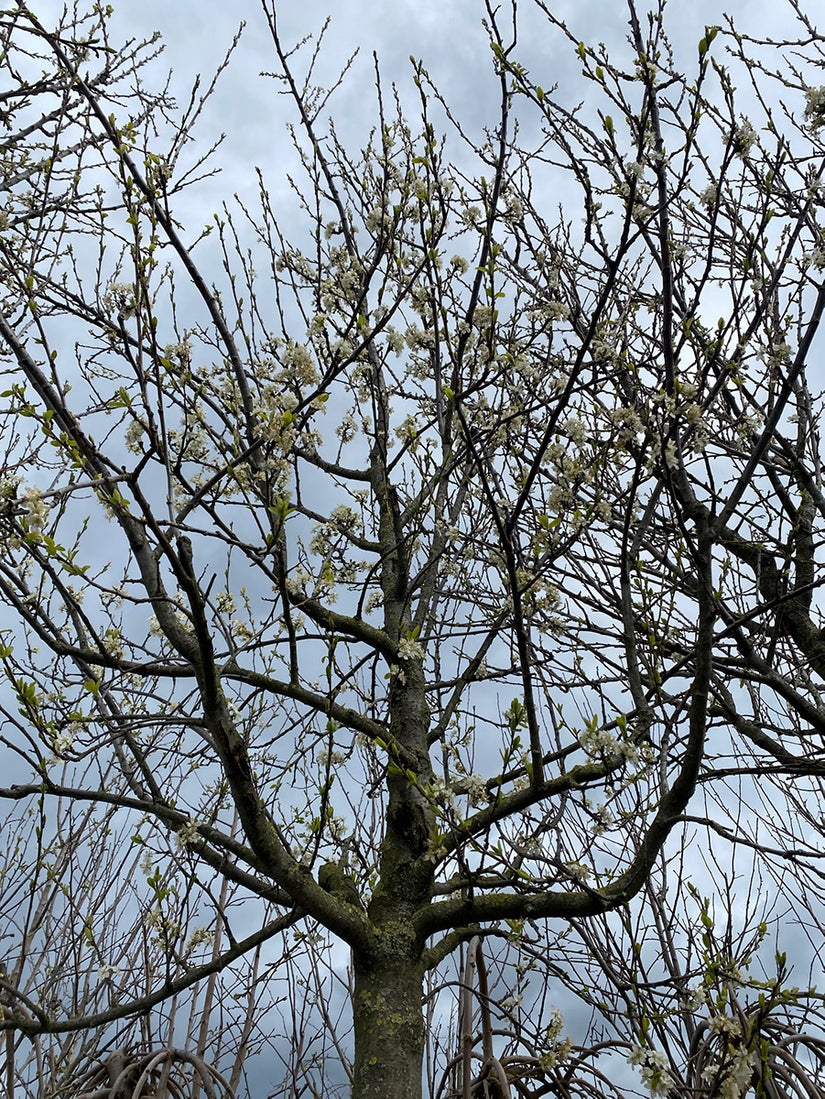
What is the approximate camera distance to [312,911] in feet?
9.49

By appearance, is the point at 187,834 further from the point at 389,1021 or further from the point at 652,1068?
the point at 652,1068

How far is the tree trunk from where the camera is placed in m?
2.75

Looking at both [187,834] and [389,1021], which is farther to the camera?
[187,834]

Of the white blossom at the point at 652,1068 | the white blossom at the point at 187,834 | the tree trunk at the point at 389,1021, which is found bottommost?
the white blossom at the point at 652,1068

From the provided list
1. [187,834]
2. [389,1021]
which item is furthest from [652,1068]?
[187,834]

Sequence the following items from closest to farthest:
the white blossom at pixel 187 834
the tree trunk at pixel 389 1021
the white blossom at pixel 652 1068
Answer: the white blossom at pixel 652 1068, the tree trunk at pixel 389 1021, the white blossom at pixel 187 834

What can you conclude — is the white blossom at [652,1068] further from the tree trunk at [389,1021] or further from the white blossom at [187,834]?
the white blossom at [187,834]

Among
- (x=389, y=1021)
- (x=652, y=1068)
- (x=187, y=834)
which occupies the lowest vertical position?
(x=652, y=1068)

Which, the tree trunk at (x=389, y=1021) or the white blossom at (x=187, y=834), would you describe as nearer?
the tree trunk at (x=389, y=1021)

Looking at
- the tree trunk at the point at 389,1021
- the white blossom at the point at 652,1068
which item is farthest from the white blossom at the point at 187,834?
the white blossom at the point at 652,1068

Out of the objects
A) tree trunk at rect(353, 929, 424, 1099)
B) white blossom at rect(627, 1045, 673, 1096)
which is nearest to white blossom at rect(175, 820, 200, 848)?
tree trunk at rect(353, 929, 424, 1099)

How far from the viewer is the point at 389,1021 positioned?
2.83m

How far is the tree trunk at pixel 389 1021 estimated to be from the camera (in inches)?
108

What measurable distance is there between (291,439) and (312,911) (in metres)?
1.61
